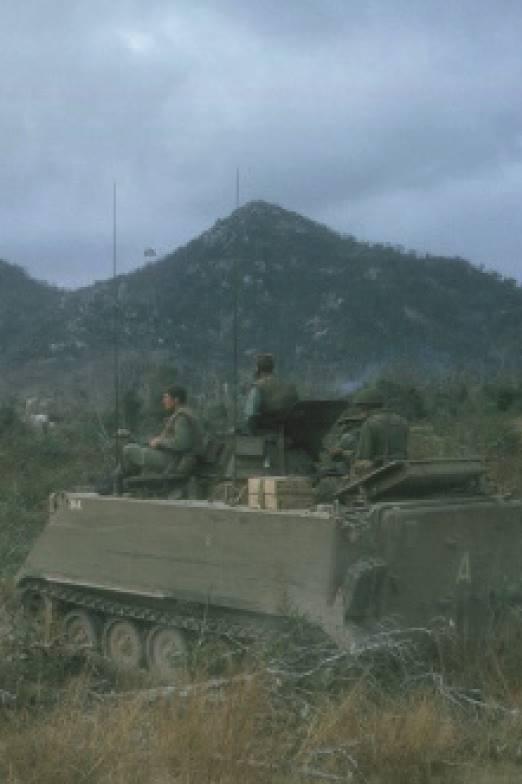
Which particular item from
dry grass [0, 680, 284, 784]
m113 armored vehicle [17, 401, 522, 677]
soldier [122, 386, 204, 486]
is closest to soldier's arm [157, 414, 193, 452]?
soldier [122, 386, 204, 486]

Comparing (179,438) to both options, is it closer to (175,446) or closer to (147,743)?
(175,446)

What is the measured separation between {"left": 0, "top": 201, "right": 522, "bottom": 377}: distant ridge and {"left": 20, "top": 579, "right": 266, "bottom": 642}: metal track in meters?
20.1

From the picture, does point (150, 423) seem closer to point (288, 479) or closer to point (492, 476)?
point (492, 476)

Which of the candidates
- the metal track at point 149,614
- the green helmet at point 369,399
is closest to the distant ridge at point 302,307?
the metal track at point 149,614

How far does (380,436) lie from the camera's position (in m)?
9.70

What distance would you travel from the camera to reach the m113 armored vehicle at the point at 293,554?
8211mm

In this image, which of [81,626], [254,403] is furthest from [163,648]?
[254,403]

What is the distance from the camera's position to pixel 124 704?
6410mm

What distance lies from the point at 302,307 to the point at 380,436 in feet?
86.7

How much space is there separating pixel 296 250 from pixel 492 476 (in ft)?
74.8

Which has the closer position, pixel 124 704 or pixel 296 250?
pixel 124 704

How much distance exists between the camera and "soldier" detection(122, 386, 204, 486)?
10.4 m

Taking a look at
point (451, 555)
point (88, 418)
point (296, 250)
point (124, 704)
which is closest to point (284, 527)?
point (451, 555)

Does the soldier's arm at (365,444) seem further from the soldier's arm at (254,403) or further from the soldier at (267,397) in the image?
the soldier's arm at (254,403)
